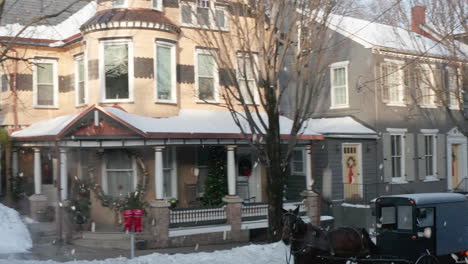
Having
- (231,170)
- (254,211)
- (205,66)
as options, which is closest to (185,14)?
(205,66)

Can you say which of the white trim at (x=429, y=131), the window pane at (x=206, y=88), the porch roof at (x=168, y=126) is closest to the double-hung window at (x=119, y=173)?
the porch roof at (x=168, y=126)

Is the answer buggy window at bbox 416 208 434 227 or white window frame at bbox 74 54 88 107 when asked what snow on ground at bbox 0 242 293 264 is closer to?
buggy window at bbox 416 208 434 227

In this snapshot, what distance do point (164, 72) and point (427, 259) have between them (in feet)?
37.7

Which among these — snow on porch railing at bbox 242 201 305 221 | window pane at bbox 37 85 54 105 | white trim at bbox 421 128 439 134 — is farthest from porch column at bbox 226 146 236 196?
white trim at bbox 421 128 439 134

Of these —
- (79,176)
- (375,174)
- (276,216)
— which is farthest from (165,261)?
(375,174)

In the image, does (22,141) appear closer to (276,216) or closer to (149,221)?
(149,221)

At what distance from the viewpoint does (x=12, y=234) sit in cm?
1612

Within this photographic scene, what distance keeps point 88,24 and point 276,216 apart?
32.2 ft

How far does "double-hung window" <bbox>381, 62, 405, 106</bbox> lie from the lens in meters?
22.8

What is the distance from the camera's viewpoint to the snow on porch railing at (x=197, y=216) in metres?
16.7

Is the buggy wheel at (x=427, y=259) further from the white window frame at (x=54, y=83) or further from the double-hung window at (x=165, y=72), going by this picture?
the white window frame at (x=54, y=83)

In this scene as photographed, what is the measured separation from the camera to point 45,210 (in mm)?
19031

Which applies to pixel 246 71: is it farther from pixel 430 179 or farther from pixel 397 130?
pixel 430 179

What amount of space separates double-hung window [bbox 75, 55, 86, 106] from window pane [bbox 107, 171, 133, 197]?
3.32 m
